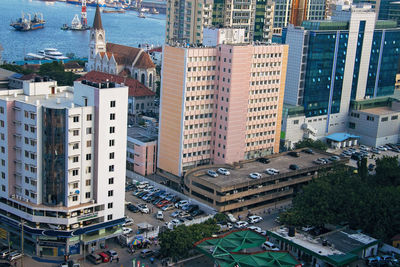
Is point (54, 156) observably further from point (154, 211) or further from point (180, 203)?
point (180, 203)

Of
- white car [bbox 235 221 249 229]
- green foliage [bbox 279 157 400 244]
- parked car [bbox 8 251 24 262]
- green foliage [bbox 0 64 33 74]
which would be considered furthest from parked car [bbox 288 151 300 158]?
green foliage [bbox 0 64 33 74]

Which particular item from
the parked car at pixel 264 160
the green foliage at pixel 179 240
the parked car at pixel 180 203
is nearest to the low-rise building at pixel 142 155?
the parked car at pixel 180 203

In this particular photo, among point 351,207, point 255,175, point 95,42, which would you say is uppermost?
point 95,42

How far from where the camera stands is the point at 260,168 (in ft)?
236

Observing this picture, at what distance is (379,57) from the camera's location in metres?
100

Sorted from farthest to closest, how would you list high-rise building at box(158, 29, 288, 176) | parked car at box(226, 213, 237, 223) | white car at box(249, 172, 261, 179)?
high-rise building at box(158, 29, 288, 176)
white car at box(249, 172, 261, 179)
parked car at box(226, 213, 237, 223)

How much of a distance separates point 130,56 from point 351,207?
2937 inches

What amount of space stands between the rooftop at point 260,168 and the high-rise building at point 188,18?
4582cm

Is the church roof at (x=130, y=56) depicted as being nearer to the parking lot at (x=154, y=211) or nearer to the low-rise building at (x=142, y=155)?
the low-rise building at (x=142, y=155)

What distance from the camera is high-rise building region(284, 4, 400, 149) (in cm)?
8906

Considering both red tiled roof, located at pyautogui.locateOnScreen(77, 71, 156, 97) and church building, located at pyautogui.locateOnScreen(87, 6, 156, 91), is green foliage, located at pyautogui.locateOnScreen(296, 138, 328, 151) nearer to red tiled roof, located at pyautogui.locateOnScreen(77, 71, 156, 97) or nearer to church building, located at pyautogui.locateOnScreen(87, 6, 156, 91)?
red tiled roof, located at pyautogui.locateOnScreen(77, 71, 156, 97)

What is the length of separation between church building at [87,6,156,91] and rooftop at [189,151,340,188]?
50046 millimetres

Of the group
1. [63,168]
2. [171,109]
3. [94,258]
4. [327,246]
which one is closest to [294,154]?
[171,109]

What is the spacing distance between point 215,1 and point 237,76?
4922 centimetres
